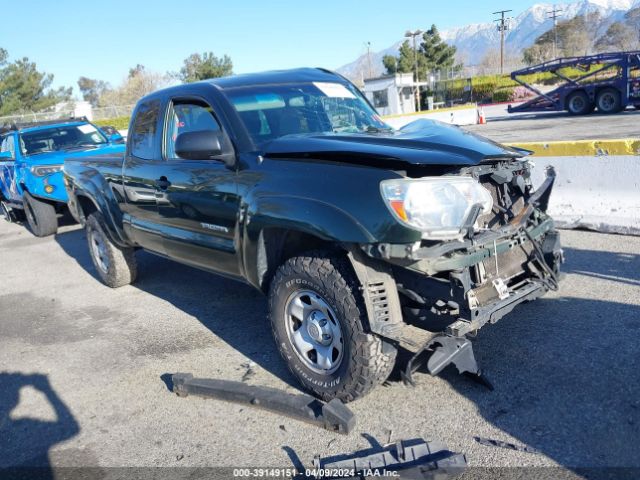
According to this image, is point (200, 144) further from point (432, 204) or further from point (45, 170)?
point (45, 170)

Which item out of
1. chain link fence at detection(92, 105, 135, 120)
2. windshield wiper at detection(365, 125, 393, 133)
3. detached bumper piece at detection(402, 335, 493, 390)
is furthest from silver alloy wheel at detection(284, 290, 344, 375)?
chain link fence at detection(92, 105, 135, 120)

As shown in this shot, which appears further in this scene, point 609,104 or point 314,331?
point 609,104

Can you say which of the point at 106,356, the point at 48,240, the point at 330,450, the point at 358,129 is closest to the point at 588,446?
the point at 330,450

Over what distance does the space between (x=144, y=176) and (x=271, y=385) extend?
2.23 m

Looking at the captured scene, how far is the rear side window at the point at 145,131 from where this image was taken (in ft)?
16.3

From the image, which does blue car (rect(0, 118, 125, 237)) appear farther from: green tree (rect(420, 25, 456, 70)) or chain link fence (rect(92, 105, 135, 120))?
green tree (rect(420, 25, 456, 70))

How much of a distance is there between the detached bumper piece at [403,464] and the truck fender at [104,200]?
3.77 meters

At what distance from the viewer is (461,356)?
3.10 meters

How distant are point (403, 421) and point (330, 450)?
1.53 ft

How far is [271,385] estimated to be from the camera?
3893 mm

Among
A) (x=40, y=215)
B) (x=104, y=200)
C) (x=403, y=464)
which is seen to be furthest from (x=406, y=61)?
(x=403, y=464)

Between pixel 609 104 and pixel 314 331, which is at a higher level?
pixel 609 104

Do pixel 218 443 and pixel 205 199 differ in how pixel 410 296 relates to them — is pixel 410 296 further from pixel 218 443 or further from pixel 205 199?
pixel 205 199

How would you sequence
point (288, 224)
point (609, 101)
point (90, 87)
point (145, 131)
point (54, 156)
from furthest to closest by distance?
point (90, 87)
point (609, 101)
point (54, 156)
point (145, 131)
point (288, 224)
